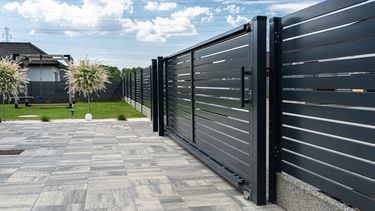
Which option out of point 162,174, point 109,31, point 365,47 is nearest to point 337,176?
point 365,47

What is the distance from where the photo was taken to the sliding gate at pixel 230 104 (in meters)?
3.71

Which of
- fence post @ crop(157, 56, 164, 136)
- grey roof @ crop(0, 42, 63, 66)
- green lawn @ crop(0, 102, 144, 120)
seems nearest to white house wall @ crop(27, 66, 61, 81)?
grey roof @ crop(0, 42, 63, 66)

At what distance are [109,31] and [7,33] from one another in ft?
47.4

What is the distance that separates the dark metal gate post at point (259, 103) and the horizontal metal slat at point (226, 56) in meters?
0.29

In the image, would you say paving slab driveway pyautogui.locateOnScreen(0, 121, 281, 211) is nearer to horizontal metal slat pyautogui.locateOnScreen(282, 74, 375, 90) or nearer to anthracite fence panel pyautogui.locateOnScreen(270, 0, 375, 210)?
anthracite fence panel pyautogui.locateOnScreen(270, 0, 375, 210)

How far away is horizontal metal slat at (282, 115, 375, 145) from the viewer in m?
2.48

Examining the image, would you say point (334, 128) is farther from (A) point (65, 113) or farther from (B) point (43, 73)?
(B) point (43, 73)

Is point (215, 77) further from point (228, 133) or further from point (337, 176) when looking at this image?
point (337, 176)

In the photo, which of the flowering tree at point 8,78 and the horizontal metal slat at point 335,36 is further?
the flowering tree at point 8,78

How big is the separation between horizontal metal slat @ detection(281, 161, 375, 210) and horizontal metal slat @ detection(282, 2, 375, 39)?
110 cm

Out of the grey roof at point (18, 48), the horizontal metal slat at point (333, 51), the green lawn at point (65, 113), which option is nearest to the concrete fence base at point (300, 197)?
the horizontal metal slat at point (333, 51)

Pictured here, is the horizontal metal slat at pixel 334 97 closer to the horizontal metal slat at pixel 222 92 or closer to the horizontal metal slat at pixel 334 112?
the horizontal metal slat at pixel 334 112

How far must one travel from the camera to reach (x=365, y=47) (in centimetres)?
248

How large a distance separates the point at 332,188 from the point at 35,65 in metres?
27.9
